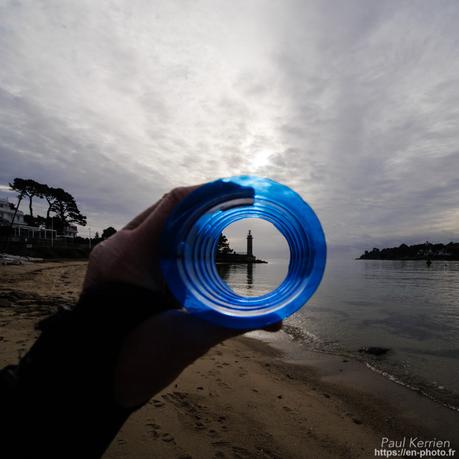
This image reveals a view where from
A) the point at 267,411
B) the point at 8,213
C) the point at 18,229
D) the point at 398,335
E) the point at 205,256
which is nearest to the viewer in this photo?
the point at 205,256

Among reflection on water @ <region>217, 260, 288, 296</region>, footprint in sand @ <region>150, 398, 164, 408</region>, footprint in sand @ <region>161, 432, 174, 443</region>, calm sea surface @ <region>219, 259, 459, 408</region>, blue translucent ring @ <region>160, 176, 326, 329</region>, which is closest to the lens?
blue translucent ring @ <region>160, 176, 326, 329</region>

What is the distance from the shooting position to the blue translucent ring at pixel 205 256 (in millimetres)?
1206

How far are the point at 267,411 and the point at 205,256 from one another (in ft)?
9.84

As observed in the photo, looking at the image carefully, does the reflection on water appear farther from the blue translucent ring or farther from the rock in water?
the blue translucent ring

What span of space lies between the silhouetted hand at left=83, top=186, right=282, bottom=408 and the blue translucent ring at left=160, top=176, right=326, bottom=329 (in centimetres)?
4

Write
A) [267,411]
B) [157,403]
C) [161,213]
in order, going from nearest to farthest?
[161,213] → [157,403] → [267,411]

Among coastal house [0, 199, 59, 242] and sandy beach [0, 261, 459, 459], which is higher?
coastal house [0, 199, 59, 242]

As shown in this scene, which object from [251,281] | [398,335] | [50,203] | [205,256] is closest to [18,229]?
[50,203]

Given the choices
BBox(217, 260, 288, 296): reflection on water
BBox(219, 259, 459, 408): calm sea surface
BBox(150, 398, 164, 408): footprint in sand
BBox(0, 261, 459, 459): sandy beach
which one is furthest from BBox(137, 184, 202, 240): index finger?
BBox(217, 260, 288, 296): reflection on water

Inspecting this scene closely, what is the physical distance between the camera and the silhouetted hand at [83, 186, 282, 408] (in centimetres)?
105

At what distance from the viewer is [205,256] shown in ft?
6.06

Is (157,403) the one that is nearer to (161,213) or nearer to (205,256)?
(205,256)

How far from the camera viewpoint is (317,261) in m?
1.44

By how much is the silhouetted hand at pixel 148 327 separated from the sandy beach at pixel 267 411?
2.61 feet
